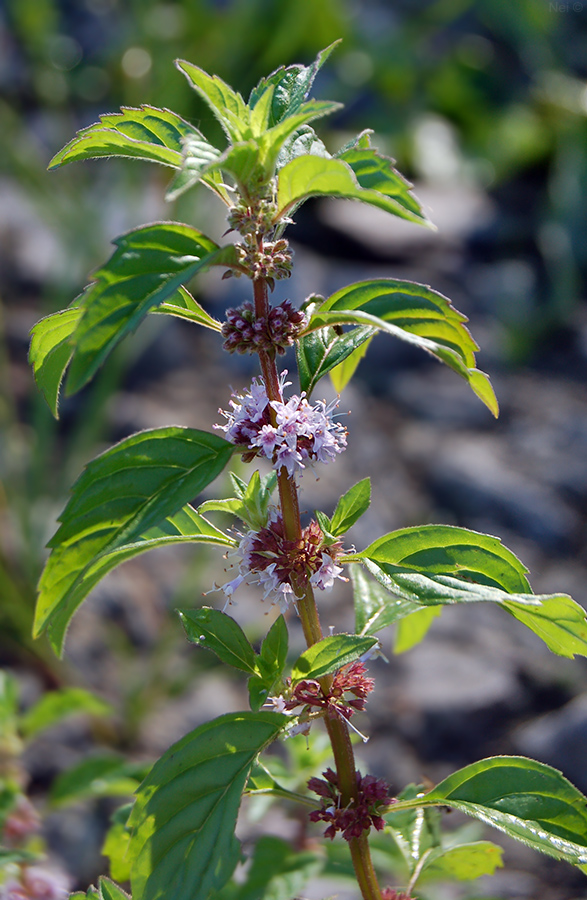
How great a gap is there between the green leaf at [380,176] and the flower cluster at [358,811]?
0.56 meters

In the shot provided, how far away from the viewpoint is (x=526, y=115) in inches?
162

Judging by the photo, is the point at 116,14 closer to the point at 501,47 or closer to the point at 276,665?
the point at 501,47

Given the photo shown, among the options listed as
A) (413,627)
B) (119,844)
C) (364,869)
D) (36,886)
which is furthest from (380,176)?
(36,886)

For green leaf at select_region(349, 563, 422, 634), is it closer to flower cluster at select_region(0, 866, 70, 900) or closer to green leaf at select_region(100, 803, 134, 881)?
green leaf at select_region(100, 803, 134, 881)

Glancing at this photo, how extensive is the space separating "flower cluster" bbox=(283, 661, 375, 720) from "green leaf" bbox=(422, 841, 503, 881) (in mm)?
246

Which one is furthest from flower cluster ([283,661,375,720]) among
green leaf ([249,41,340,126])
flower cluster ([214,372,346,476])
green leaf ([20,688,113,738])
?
green leaf ([20,688,113,738])

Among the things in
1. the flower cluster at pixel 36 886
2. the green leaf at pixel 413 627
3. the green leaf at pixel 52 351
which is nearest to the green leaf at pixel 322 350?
the green leaf at pixel 52 351

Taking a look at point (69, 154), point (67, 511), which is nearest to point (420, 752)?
point (67, 511)

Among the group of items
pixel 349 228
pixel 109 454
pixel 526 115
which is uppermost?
pixel 526 115

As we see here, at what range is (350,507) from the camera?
78 cm

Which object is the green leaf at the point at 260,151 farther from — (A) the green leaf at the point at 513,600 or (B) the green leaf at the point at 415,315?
(A) the green leaf at the point at 513,600

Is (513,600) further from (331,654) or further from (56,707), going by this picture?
(56,707)

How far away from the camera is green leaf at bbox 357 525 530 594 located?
68cm

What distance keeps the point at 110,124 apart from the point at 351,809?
692 mm
